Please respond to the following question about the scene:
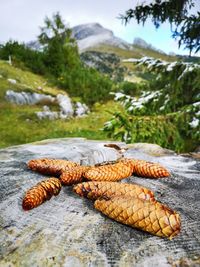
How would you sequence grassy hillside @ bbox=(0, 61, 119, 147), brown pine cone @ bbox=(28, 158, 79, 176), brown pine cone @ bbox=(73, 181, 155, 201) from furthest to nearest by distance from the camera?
grassy hillside @ bbox=(0, 61, 119, 147), brown pine cone @ bbox=(28, 158, 79, 176), brown pine cone @ bbox=(73, 181, 155, 201)

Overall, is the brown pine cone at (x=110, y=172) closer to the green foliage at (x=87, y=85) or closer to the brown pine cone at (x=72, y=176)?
the brown pine cone at (x=72, y=176)

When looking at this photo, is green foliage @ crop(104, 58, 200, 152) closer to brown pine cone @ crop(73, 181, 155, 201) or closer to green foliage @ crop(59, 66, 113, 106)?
brown pine cone @ crop(73, 181, 155, 201)

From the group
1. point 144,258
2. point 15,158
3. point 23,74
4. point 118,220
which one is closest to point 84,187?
point 118,220

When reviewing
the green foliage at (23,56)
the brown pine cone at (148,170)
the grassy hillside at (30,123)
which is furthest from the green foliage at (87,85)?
the brown pine cone at (148,170)

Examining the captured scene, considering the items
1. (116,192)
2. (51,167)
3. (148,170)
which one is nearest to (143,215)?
(116,192)

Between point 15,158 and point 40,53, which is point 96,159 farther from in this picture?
point 40,53

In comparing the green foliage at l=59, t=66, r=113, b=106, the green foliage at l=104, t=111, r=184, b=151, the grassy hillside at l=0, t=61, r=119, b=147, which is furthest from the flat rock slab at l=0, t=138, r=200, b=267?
the green foliage at l=59, t=66, r=113, b=106

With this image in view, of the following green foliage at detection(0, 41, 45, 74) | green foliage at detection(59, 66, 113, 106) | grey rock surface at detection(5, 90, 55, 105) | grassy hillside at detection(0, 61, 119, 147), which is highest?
green foliage at detection(0, 41, 45, 74)
